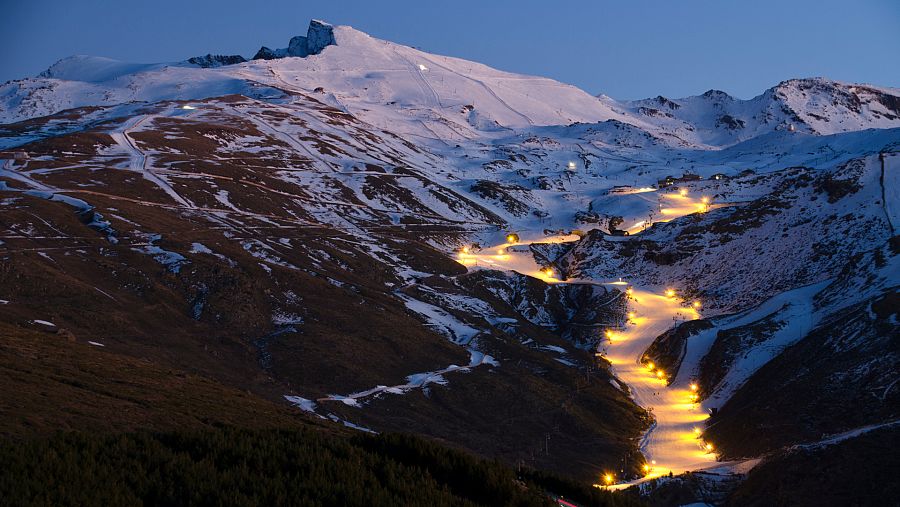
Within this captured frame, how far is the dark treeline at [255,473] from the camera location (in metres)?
14.3

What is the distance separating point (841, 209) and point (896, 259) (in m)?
33.7

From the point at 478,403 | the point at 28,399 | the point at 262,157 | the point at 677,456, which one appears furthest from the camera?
the point at 262,157

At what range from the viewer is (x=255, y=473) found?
623 inches

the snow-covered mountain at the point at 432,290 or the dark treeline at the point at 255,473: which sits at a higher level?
the snow-covered mountain at the point at 432,290

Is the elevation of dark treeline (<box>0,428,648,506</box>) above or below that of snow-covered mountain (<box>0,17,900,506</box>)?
below

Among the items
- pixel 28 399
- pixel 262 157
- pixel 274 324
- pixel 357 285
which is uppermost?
pixel 262 157

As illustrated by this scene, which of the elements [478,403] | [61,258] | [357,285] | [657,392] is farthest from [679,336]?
[61,258]

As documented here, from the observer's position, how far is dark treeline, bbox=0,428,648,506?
46.9 ft

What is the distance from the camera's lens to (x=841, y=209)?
110750 millimetres

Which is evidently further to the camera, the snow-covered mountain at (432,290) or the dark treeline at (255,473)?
the snow-covered mountain at (432,290)

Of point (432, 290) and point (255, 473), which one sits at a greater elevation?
point (432, 290)

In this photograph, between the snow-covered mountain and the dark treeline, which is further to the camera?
the snow-covered mountain

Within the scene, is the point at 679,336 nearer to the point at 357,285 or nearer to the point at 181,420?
the point at 357,285

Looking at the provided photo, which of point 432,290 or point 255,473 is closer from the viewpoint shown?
point 255,473
